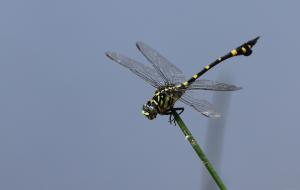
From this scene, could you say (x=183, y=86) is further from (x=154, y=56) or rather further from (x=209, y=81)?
(x=154, y=56)

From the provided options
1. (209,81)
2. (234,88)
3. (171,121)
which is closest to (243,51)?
(209,81)

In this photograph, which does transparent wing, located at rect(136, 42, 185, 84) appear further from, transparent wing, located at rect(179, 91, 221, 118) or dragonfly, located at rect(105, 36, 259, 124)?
transparent wing, located at rect(179, 91, 221, 118)

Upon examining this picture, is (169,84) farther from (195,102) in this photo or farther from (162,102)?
(162,102)

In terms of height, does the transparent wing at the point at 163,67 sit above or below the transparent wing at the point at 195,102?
above

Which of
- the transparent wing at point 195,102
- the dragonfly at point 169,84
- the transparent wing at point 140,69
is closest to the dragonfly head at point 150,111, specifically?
the dragonfly at point 169,84

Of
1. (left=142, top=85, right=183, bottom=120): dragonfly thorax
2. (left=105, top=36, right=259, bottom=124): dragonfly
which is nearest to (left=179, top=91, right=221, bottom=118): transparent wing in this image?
(left=105, top=36, right=259, bottom=124): dragonfly

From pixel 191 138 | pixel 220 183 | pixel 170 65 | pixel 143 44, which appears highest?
pixel 143 44

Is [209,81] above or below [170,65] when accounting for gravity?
below

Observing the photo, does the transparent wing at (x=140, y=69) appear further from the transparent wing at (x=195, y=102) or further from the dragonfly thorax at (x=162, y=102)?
the dragonfly thorax at (x=162, y=102)
